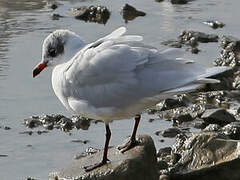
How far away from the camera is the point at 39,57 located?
11312 mm

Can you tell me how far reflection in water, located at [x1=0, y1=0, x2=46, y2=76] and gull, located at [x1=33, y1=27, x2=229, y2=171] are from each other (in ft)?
12.4

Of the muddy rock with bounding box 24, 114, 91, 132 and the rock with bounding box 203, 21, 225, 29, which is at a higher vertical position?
the rock with bounding box 203, 21, 225, 29

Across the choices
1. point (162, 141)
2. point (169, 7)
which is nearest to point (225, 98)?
point (162, 141)

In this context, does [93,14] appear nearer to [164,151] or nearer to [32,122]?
[32,122]

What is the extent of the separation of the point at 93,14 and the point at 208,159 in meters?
5.87

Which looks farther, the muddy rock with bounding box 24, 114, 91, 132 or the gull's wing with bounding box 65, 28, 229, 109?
the muddy rock with bounding box 24, 114, 91, 132

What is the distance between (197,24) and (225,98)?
10.0 feet

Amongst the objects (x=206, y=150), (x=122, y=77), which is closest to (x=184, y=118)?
(x=206, y=150)

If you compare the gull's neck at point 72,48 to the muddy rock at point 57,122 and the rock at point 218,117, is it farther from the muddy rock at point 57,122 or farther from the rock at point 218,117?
the rock at point 218,117

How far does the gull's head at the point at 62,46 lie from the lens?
7.77 m

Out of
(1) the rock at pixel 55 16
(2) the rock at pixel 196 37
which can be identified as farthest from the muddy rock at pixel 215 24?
(1) the rock at pixel 55 16

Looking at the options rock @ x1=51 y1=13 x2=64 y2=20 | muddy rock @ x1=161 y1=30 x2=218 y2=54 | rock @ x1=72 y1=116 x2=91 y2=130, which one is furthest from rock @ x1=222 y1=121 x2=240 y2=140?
rock @ x1=51 y1=13 x2=64 y2=20

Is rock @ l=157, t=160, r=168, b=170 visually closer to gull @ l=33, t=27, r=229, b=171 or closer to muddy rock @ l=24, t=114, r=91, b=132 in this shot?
gull @ l=33, t=27, r=229, b=171

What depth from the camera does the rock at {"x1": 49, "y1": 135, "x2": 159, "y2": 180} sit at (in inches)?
293
